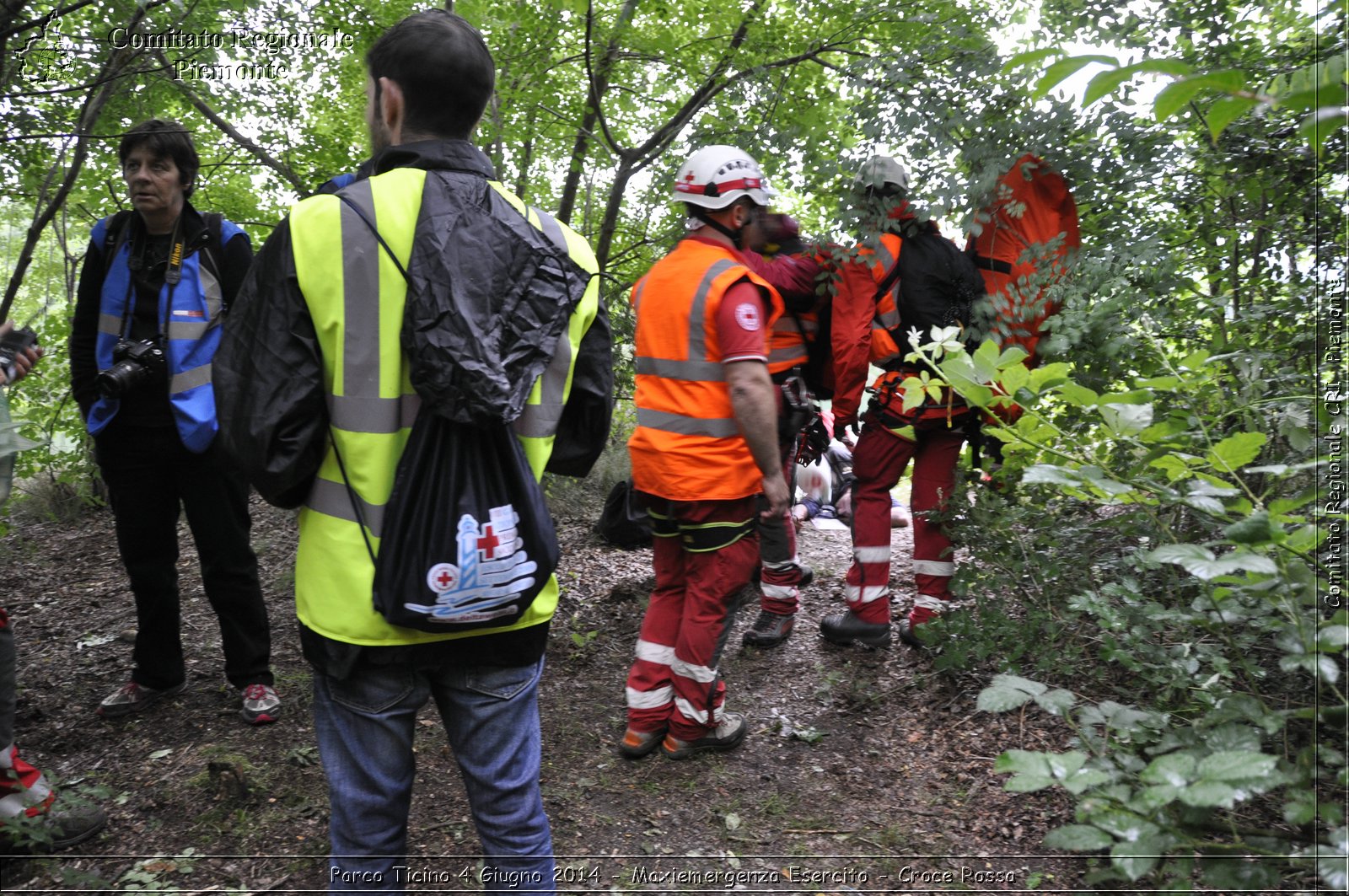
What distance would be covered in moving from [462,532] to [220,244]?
90.0 inches

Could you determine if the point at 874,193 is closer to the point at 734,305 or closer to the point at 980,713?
the point at 734,305

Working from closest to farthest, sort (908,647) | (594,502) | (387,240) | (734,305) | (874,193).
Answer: (387,240) < (734,305) < (874,193) < (908,647) < (594,502)

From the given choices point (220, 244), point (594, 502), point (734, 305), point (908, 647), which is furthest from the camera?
point (594, 502)

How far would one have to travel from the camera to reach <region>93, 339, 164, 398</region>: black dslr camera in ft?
9.93

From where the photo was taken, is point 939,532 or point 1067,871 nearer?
point 1067,871

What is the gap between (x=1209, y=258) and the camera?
11.3ft

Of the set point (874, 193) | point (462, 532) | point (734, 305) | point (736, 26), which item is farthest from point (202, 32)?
point (462, 532)

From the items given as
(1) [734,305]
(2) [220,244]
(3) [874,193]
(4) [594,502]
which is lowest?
(4) [594,502]

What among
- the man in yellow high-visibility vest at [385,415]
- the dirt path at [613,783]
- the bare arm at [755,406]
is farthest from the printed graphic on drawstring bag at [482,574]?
the bare arm at [755,406]

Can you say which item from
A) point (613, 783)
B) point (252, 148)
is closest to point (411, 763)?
point (613, 783)

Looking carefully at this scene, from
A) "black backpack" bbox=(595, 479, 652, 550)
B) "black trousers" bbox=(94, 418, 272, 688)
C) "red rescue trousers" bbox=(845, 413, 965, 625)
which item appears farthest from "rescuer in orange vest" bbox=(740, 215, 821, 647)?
"black trousers" bbox=(94, 418, 272, 688)

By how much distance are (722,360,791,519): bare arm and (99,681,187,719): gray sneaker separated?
2.54 metres

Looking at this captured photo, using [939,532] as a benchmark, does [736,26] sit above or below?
above

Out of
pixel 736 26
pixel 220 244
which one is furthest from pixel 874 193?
pixel 220 244
